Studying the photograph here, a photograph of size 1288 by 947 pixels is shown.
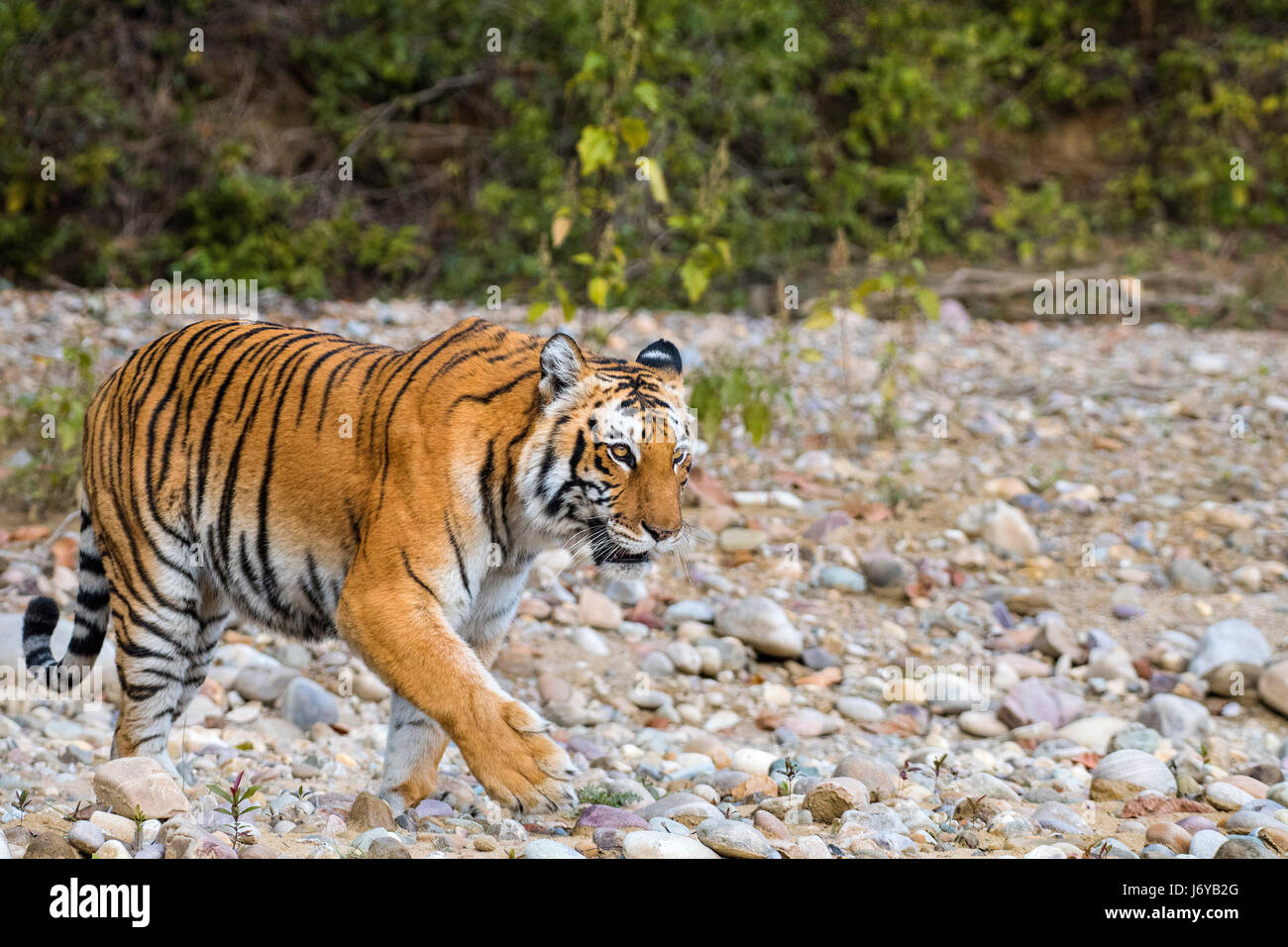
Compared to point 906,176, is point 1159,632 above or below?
below

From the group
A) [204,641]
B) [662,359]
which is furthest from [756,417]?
[204,641]

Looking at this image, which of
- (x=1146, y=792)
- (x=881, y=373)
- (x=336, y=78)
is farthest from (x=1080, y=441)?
(x=336, y=78)

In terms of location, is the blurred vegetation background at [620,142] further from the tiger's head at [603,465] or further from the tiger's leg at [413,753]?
the tiger's head at [603,465]

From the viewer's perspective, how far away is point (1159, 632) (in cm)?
596

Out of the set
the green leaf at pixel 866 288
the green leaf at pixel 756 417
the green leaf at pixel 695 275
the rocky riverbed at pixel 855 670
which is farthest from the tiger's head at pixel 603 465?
the green leaf at pixel 866 288

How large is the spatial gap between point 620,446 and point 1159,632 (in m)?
3.58

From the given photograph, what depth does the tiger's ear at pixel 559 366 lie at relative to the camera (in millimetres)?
3459

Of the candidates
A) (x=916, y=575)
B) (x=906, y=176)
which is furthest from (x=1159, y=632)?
(x=906, y=176)

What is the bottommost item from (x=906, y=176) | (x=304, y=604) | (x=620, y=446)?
(x=304, y=604)

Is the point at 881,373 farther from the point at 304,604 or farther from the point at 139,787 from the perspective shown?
the point at 139,787

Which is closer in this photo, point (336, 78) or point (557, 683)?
point (557, 683)
